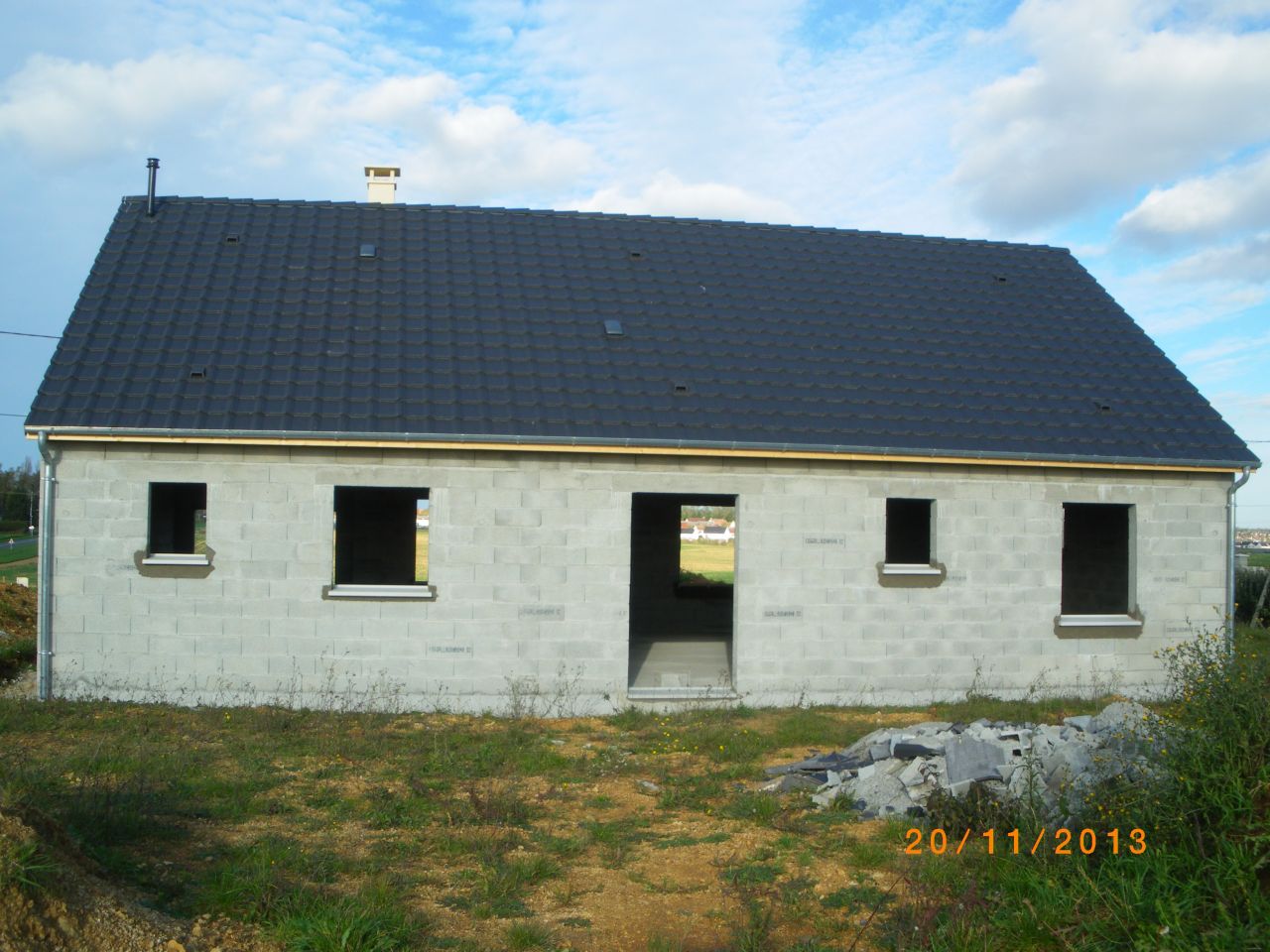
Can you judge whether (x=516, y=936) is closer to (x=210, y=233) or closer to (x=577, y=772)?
(x=577, y=772)

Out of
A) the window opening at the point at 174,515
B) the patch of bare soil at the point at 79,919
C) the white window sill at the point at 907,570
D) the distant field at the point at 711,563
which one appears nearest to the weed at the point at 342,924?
the patch of bare soil at the point at 79,919

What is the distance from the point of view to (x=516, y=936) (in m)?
5.25

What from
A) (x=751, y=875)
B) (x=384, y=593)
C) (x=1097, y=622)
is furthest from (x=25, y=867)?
(x=1097, y=622)

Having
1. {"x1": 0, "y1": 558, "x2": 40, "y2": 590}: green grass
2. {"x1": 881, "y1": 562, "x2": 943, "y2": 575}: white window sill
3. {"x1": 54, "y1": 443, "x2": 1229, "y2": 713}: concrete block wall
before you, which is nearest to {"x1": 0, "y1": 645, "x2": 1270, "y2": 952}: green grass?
{"x1": 54, "y1": 443, "x2": 1229, "y2": 713}: concrete block wall

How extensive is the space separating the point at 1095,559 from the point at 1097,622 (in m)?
3.71

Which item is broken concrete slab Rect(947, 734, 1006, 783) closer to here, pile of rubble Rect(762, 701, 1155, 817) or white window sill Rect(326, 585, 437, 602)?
pile of rubble Rect(762, 701, 1155, 817)

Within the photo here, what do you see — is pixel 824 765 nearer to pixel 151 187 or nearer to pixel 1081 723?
pixel 1081 723

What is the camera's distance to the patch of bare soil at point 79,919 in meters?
4.24

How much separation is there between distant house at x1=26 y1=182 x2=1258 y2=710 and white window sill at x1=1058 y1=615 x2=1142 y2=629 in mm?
74

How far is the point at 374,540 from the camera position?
17.7 metres

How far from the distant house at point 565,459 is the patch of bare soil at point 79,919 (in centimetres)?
587

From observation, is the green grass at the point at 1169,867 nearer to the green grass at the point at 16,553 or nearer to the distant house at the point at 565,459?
the distant house at the point at 565,459

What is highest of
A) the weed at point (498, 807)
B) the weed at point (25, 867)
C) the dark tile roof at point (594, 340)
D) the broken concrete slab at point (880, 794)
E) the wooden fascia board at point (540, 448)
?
the dark tile roof at point (594, 340)
